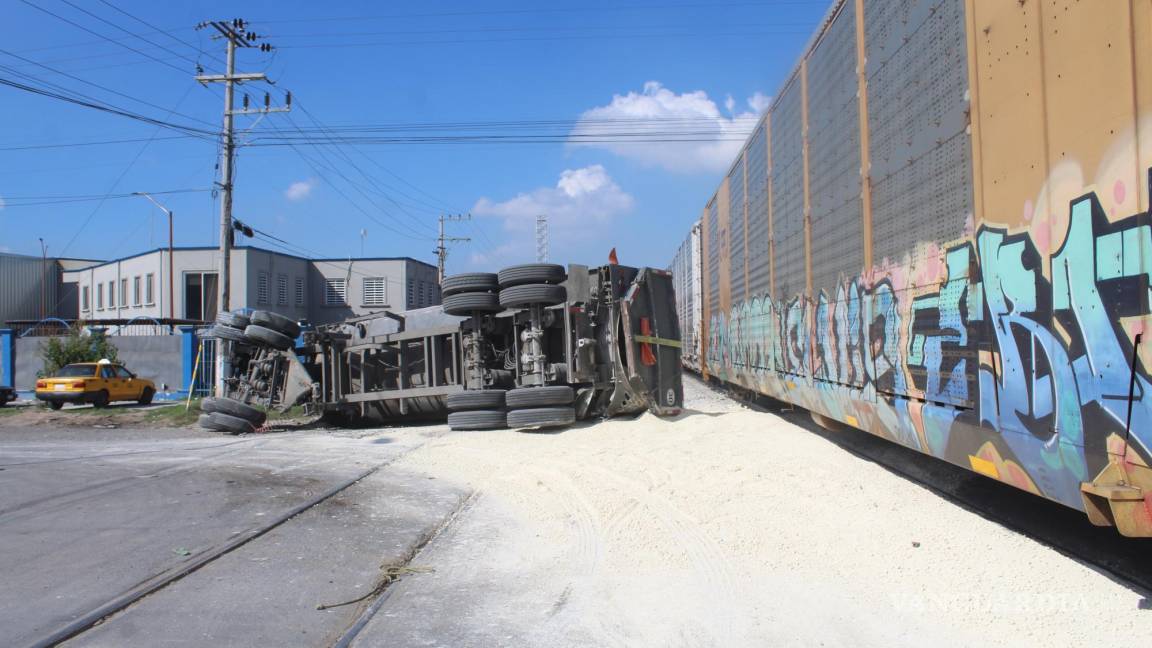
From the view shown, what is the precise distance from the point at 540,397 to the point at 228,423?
6880 mm

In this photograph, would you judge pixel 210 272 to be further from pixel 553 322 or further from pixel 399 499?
pixel 399 499

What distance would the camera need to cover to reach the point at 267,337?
44.6 feet

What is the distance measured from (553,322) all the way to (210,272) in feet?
125

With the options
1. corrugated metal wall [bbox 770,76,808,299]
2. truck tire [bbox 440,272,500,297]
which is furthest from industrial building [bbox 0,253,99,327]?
corrugated metal wall [bbox 770,76,808,299]

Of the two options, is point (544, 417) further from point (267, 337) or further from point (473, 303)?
point (267, 337)

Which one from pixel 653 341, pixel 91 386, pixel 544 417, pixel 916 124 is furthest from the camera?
pixel 91 386

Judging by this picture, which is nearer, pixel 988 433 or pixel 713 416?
pixel 988 433

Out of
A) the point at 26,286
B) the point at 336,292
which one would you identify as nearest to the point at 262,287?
the point at 336,292

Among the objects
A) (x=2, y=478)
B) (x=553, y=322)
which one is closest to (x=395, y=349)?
(x=553, y=322)

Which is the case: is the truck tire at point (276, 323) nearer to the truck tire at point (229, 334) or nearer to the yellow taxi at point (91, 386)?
the truck tire at point (229, 334)

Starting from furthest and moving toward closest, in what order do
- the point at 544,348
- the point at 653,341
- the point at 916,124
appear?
the point at 653,341 < the point at 544,348 < the point at 916,124

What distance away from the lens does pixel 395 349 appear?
43.9 ft

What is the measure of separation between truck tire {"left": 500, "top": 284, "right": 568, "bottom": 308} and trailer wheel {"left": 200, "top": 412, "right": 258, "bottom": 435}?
6.31 meters

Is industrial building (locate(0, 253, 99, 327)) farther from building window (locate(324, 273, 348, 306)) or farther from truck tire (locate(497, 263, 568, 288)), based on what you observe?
truck tire (locate(497, 263, 568, 288))
